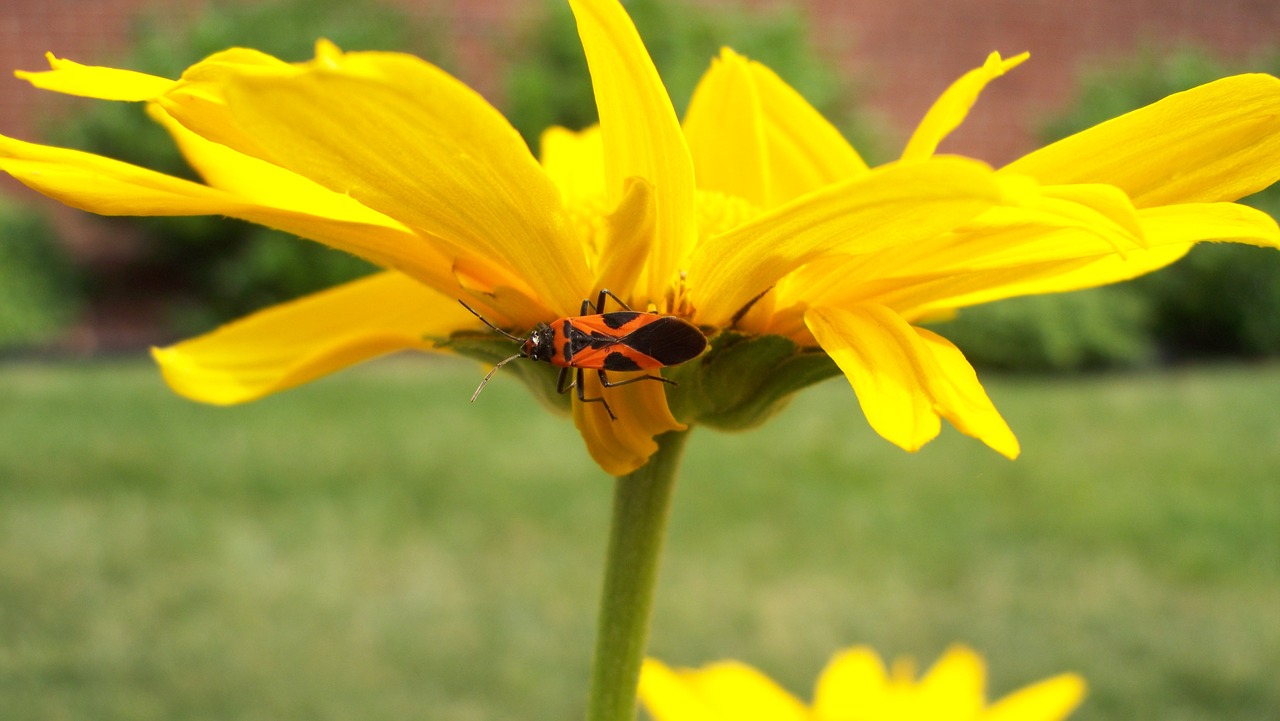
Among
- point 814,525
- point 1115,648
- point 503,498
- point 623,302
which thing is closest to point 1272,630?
point 1115,648

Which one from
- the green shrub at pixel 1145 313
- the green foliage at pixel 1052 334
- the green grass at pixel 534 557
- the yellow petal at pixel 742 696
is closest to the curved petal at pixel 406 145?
the yellow petal at pixel 742 696

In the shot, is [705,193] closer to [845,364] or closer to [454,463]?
[845,364]

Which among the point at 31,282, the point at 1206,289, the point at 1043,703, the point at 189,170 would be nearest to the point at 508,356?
the point at 1043,703

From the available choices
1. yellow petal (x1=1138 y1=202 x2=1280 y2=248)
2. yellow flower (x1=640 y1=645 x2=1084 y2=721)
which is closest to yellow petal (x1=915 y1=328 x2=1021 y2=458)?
yellow petal (x1=1138 y1=202 x2=1280 y2=248)

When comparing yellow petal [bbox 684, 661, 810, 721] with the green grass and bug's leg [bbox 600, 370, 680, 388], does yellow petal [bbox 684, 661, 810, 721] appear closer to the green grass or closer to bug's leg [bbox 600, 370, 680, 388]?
bug's leg [bbox 600, 370, 680, 388]

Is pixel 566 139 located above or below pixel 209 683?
below

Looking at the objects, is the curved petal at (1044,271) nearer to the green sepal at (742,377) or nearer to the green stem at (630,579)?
the green sepal at (742,377)

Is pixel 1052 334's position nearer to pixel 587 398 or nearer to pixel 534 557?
pixel 534 557
